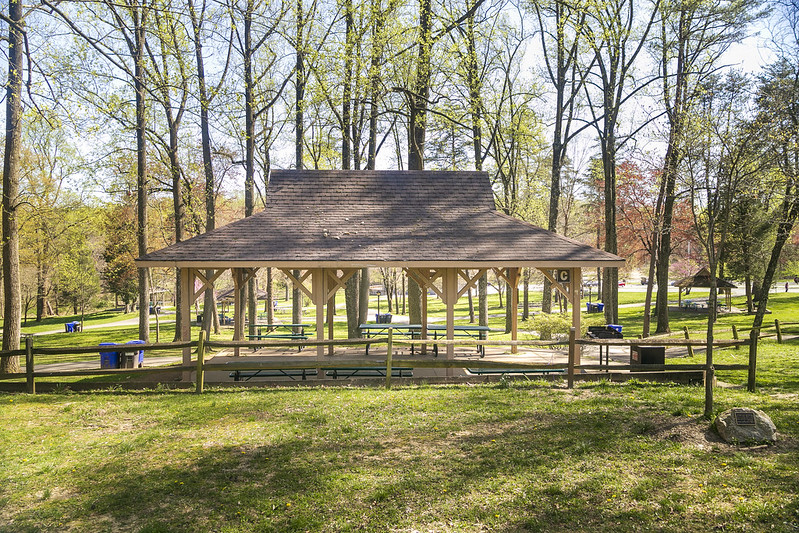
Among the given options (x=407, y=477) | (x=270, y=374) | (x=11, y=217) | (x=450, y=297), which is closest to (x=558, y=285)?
(x=450, y=297)

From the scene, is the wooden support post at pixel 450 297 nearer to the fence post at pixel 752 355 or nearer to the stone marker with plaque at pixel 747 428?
the fence post at pixel 752 355

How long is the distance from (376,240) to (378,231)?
0.52 m

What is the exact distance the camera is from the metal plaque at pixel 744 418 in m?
6.73

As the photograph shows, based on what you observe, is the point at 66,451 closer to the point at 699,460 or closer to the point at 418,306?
the point at 699,460

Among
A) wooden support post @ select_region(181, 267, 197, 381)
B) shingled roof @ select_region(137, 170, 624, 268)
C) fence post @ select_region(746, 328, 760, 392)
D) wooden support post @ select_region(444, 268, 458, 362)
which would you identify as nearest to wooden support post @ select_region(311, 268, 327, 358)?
shingled roof @ select_region(137, 170, 624, 268)

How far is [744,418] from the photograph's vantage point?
6.77 metres

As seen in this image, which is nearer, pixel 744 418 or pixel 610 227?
pixel 744 418

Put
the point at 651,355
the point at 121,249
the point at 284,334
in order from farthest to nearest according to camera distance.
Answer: the point at 121,249
the point at 284,334
the point at 651,355

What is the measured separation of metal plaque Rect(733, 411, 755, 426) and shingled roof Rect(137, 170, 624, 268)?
517 centimetres

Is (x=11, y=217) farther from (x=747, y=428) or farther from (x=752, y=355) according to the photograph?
(x=752, y=355)

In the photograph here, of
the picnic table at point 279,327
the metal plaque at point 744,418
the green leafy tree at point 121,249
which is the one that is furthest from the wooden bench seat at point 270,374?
A: the green leafy tree at point 121,249

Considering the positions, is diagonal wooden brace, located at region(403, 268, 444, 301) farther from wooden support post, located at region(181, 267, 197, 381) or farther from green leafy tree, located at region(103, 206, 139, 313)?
green leafy tree, located at region(103, 206, 139, 313)

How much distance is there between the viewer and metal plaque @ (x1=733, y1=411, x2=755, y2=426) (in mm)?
6730

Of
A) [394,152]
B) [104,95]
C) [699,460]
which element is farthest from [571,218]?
[699,460]
